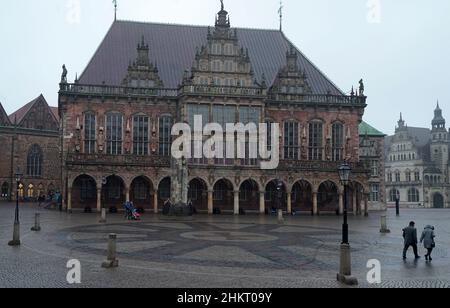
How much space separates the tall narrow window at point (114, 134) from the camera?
50.1 m

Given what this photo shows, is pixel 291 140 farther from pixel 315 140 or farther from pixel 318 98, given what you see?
pixel 318 98

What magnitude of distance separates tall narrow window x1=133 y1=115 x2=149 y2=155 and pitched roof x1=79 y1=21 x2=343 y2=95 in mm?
4470

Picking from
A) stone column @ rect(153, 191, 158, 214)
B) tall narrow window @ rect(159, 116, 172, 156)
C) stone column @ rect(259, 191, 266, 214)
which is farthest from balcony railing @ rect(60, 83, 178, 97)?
stone column @ rect(259, 191, 266, 214)

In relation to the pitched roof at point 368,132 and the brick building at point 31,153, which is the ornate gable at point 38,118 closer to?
the brick building at point 31,153

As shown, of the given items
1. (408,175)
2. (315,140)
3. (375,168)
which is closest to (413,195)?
(408,175)

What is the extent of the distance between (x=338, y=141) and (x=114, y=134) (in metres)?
22.6

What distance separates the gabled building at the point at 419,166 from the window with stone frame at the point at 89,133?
65895 mm

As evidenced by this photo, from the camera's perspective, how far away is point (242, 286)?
12.8m

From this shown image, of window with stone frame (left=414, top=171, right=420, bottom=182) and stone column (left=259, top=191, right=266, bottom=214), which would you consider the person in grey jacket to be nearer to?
stone column (left=259, top=191, right=266, bottom=214)

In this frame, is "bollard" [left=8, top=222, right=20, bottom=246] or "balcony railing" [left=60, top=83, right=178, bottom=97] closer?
"bollard" [left=8, top=222, right=20, bottom=246]

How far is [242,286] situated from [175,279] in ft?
6.10

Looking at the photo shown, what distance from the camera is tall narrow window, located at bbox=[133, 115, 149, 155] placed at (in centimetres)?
5059
